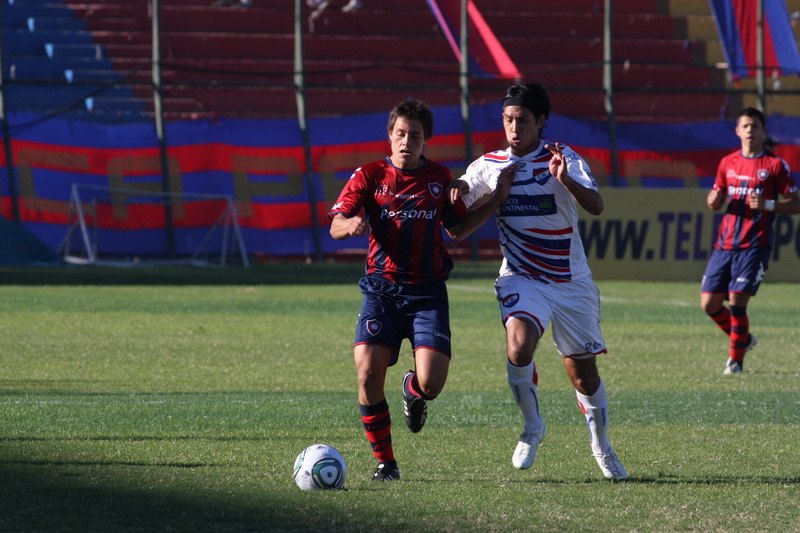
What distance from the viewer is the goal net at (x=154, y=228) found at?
1052 inches

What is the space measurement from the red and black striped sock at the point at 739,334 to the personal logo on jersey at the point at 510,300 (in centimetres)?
553

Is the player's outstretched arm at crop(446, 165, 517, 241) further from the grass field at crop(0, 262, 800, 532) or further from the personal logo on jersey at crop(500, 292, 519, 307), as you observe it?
the grass field at crop(0, 262, 800, 532)

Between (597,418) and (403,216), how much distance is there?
1.40 meters

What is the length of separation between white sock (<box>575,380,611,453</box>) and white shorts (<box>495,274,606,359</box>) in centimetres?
22

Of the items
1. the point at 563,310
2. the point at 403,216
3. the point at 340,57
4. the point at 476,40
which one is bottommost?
the point at 340,57

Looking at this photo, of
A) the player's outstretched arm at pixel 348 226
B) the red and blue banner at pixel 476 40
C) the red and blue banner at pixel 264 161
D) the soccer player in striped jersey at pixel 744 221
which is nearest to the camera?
the player's outstretched arm at pixel 348 226

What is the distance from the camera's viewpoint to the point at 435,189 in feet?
23.1

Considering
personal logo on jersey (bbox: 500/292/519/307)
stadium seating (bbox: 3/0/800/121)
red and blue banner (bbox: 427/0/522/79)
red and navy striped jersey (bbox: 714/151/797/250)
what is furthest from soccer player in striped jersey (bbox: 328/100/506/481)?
red and blue banner (bbox: 427/0/522/79)

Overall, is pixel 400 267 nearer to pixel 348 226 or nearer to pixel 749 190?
pixel 348 226

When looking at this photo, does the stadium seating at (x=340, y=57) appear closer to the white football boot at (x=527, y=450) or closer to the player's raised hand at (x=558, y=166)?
the player's raised hand at (x=558, y=166)

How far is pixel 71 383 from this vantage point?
35.3 ft

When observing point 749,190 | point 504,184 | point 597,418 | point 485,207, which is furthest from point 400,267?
point 749,190

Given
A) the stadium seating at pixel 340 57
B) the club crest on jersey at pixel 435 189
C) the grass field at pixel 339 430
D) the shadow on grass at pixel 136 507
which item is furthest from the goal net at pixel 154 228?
the shadow on grass at pixel 136 507

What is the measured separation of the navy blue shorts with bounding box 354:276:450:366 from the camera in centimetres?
691
